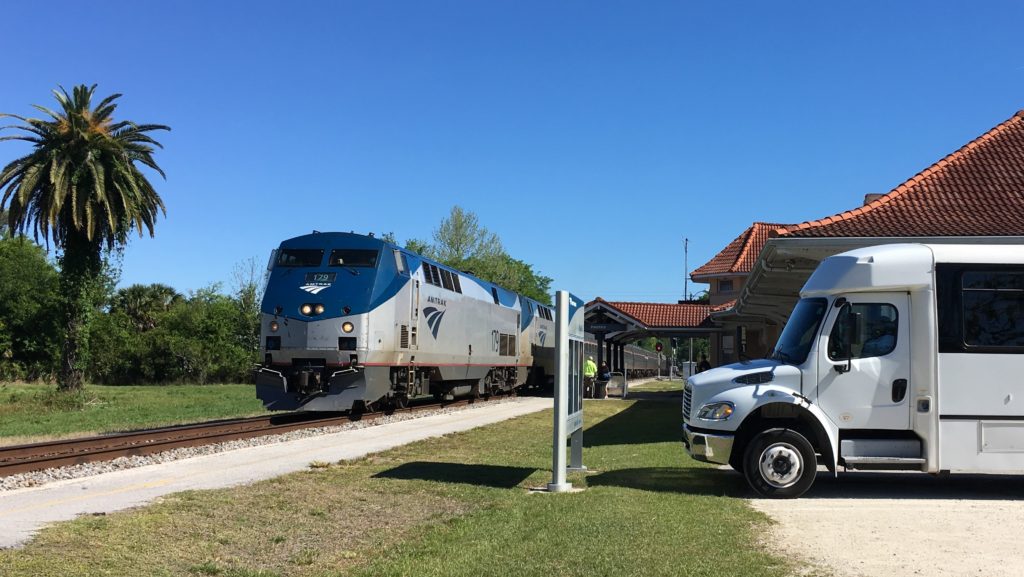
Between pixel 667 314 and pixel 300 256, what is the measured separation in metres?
23.2

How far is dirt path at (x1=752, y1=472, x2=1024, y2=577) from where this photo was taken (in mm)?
6602

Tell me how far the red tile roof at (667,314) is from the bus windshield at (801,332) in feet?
82.7

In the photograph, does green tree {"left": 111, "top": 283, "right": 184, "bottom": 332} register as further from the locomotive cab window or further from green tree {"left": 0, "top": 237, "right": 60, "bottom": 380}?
the locomotive cab window

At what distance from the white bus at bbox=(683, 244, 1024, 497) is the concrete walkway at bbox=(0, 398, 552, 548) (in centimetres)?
594

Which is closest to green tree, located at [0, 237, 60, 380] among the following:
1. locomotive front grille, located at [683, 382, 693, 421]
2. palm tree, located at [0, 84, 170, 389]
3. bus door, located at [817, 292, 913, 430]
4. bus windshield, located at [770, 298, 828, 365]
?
palm tree, located at [0, 84, 170, 389]

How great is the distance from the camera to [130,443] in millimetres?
14531

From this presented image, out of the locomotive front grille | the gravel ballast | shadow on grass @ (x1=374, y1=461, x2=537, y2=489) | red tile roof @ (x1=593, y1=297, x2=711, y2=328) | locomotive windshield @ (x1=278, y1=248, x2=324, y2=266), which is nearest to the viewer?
the locomotive front grille

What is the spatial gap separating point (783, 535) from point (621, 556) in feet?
6.15

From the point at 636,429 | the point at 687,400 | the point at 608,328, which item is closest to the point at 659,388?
the point at 608,328

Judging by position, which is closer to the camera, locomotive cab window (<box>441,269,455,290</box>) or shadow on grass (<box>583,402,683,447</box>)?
shadow on grass (<box>583,402,683,447</box>)

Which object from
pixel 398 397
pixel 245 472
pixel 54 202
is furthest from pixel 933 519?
pixel 54 202

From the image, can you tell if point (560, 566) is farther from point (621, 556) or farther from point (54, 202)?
point (54, 202)

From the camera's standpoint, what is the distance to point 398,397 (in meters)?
22.3

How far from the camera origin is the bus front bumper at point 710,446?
9891 millimetres
